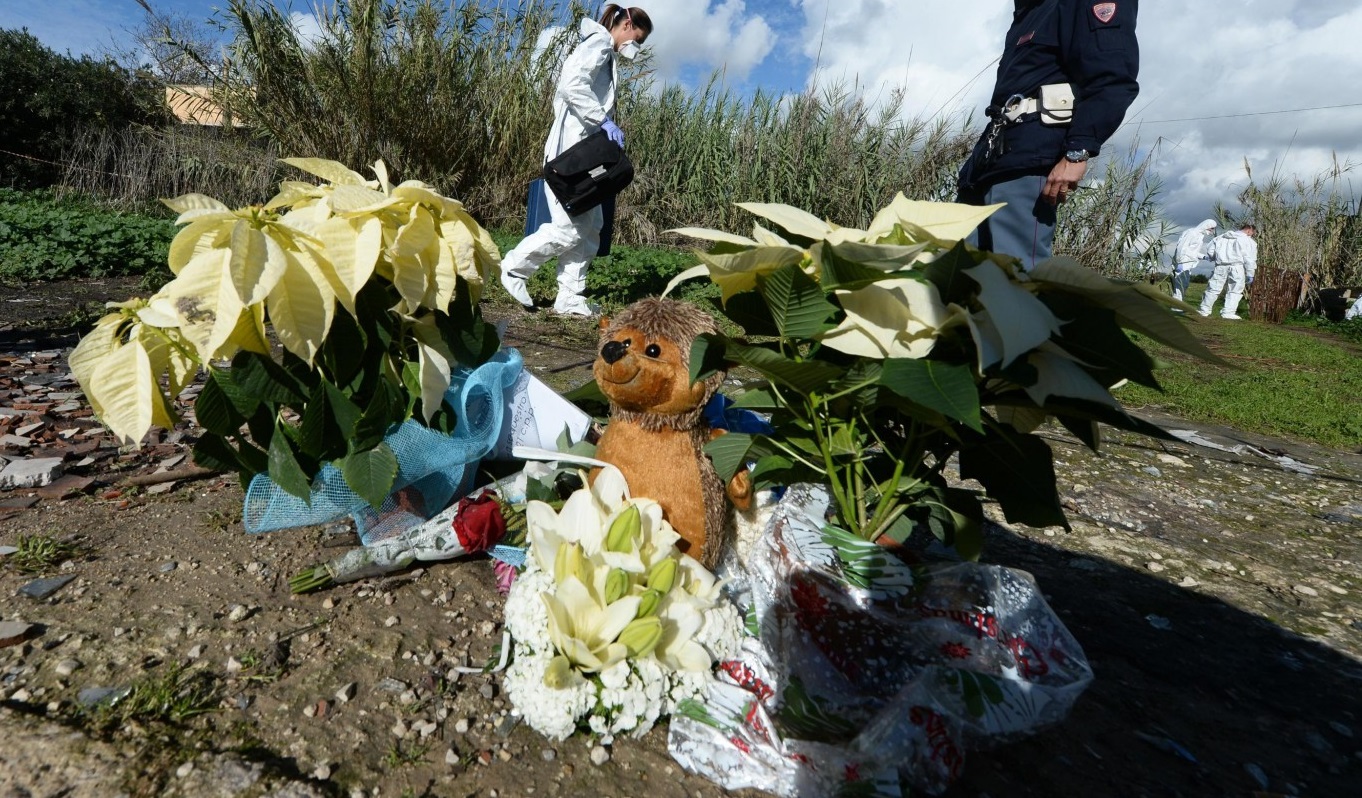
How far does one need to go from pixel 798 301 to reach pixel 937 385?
244 millimetres

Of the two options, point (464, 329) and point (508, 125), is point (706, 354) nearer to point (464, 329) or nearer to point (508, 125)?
point (464, 329)

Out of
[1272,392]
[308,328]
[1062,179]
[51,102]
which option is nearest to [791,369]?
[308,328]

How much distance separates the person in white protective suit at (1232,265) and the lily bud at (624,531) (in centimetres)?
1447

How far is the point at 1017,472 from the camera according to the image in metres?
1.18

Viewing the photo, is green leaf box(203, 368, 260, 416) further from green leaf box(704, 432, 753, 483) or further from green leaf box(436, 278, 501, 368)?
green leaf box(704, 432, 753, 483)

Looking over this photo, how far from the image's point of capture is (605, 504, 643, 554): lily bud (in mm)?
1268

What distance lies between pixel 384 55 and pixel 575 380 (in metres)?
6.91

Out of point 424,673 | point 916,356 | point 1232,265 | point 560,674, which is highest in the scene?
point 1232,265

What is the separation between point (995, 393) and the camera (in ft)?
3.57

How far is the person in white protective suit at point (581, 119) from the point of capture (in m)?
4.61

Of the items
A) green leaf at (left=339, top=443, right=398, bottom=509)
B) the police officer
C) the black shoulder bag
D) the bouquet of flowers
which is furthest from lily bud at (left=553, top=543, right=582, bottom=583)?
the black shoulder bag

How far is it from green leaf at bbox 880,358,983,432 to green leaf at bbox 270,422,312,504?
1.14 meters

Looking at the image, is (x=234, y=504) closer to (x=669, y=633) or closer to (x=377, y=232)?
(x=377, y=232)

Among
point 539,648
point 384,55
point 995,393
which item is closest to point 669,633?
point 539,648
